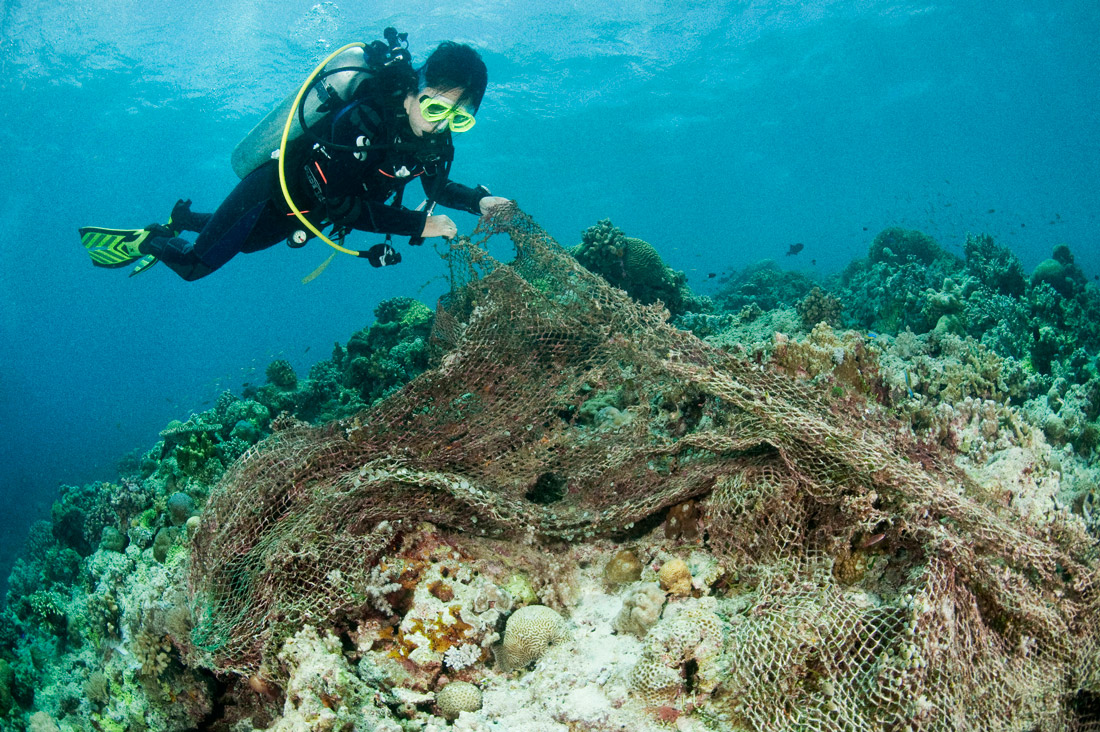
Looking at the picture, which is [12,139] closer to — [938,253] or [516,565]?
[516,565]

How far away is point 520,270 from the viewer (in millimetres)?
4492

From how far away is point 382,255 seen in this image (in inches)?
210

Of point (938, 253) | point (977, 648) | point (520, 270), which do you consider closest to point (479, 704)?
point (977, 648)

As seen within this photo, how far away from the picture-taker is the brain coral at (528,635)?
9.12 feet

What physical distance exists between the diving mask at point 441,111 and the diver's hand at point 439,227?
0.95 metres

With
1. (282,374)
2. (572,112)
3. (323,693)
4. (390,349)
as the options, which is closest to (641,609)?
(323,693)

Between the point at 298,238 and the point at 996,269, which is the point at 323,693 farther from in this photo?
the point at 996,269

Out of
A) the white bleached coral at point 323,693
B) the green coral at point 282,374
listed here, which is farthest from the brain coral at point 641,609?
the green coral at point 282,374

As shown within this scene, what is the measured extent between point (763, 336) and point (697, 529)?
5.46 meters

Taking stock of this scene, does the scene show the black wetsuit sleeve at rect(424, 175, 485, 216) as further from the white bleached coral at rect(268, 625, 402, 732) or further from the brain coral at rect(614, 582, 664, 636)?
the white bleached coral at rect(268, 625, 402, 732)

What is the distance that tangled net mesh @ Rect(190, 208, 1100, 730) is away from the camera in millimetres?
2031

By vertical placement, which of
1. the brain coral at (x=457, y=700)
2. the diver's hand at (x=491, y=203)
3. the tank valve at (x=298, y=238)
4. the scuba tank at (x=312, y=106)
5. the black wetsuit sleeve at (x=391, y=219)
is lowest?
the brain coral at (x=457, y=700)

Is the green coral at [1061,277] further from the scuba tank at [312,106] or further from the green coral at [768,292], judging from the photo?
the scuba tank at [312,106]

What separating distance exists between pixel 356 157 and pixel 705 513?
460 cm
